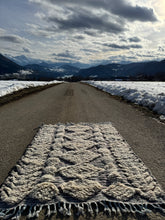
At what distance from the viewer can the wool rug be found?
194cm

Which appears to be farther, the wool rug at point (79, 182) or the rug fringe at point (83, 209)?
the wool rug at point (79, 182)

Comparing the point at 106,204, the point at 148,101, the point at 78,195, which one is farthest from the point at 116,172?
the point at 148,101

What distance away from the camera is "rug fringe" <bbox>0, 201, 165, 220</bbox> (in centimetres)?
184

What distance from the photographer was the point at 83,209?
190 centimetres

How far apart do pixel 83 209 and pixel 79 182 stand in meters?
0.44

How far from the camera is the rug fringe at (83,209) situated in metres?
1.84

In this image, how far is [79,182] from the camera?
7.61ft

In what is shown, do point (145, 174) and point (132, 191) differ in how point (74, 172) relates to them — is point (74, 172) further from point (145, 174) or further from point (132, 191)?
point (145, 174)

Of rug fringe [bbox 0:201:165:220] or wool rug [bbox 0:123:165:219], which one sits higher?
wool rug [bbox 0:123:165:219]

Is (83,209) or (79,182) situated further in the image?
(79,182)

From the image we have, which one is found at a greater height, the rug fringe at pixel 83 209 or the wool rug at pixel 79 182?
the wool rug at pixel 79 182

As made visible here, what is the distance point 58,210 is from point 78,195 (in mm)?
323

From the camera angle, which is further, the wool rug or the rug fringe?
the wool rug

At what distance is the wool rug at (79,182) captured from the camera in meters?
1.94
